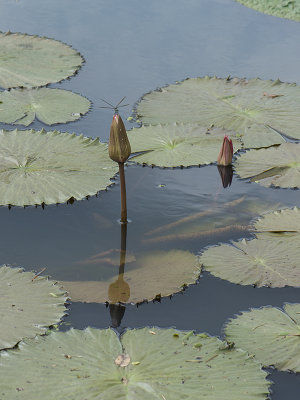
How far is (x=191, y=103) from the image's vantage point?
423 centimetres

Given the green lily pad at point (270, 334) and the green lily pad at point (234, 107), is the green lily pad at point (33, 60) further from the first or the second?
the green lily pad at point (270, 334)

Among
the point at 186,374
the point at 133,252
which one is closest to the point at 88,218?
the point at 133,252

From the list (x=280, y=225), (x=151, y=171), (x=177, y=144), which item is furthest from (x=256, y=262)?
(x=177, y=144)

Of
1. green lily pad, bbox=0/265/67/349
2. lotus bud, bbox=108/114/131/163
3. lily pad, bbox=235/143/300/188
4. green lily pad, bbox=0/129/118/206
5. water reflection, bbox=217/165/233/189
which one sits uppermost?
lotus bud, bbox=108/114/131/163

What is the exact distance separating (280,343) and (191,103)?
2.23 m

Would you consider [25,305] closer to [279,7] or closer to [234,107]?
[234,107]

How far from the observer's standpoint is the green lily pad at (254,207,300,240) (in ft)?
9.85

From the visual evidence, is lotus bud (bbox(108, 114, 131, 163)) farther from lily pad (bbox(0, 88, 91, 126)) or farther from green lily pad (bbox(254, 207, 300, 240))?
lily pad (bbox(0, 88, 91, 126))

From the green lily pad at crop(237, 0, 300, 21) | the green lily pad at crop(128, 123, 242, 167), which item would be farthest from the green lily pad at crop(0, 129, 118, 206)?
the green lily pad at crop(237, 0, 300, 21)

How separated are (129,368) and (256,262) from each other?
87 cm

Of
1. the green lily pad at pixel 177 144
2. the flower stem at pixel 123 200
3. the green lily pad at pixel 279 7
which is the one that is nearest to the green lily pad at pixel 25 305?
the flower stem at pixel 123 200

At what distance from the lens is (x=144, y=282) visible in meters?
2.64

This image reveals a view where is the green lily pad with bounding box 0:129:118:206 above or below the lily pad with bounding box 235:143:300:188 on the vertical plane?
below

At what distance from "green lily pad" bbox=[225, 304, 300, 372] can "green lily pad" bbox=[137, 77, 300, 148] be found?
1.50 metres
